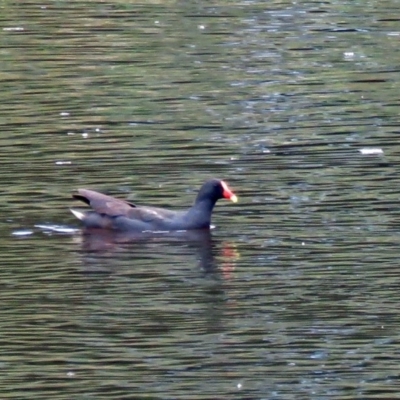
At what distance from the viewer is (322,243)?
44.2 feet

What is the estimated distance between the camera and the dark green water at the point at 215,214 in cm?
1061

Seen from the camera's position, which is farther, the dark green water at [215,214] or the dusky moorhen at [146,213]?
the dusky moorhen at [146,213]

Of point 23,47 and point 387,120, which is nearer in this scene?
point 387,120

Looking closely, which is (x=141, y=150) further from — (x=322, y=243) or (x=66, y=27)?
(x=66, y=27)

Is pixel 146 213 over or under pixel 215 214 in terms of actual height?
over

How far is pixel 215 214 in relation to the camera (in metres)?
15.2

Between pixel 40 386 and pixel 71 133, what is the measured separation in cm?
810

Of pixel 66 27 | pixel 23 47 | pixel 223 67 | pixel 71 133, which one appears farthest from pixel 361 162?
pixel 66 27

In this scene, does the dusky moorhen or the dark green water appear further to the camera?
the dusky moorhen

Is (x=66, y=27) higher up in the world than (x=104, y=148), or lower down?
lower down

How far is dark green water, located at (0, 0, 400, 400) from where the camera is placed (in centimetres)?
1061

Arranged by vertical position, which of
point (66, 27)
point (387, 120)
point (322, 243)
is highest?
point (322, 243)

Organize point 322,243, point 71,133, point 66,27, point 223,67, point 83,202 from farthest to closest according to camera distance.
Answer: point 66,27, point 223,67, point 71,133, point 83,202, point 322,243

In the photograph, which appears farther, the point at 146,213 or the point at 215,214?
the point at 215,214
